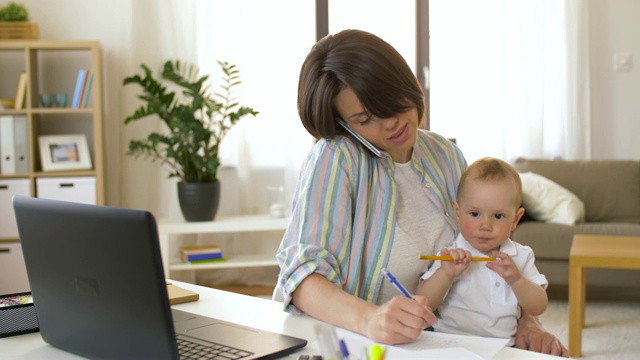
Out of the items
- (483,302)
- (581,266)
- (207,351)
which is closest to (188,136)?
(581,266)

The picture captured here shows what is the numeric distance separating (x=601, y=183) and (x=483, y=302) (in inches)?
140

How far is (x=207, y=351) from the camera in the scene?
4.21 ft

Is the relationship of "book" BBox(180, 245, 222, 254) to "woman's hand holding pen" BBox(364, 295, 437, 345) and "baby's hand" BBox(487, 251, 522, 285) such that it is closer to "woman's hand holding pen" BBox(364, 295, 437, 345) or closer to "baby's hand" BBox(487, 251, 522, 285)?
"baby's hand" BBox(487, 251, 522, 285)

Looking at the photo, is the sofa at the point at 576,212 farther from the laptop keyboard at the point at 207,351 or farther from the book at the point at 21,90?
the laptop keyboard at the point at 207,351

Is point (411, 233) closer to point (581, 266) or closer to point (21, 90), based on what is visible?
point (581, 266)

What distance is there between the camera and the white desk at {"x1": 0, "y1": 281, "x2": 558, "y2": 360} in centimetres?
135

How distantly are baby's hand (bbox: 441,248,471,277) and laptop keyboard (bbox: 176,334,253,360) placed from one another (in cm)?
49

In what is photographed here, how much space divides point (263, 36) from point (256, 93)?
1.18 feet

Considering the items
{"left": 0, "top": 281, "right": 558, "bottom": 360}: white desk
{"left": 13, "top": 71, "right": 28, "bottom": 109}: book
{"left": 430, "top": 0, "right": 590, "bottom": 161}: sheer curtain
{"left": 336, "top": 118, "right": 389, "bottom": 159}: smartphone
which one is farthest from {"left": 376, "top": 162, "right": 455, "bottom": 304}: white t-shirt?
{"left": 430, "top": 0, "right": 590, "bottom": 161}: sheer curtain

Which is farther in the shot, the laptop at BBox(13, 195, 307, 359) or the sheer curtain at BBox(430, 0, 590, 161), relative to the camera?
the sheer curtain at BBox(430, 0, 590, 161)

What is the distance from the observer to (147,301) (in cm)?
112

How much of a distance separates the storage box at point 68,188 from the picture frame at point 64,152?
0.28 ft

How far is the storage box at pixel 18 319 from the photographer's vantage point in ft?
4.89

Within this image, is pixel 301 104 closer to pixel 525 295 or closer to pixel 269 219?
pixel 525 295
